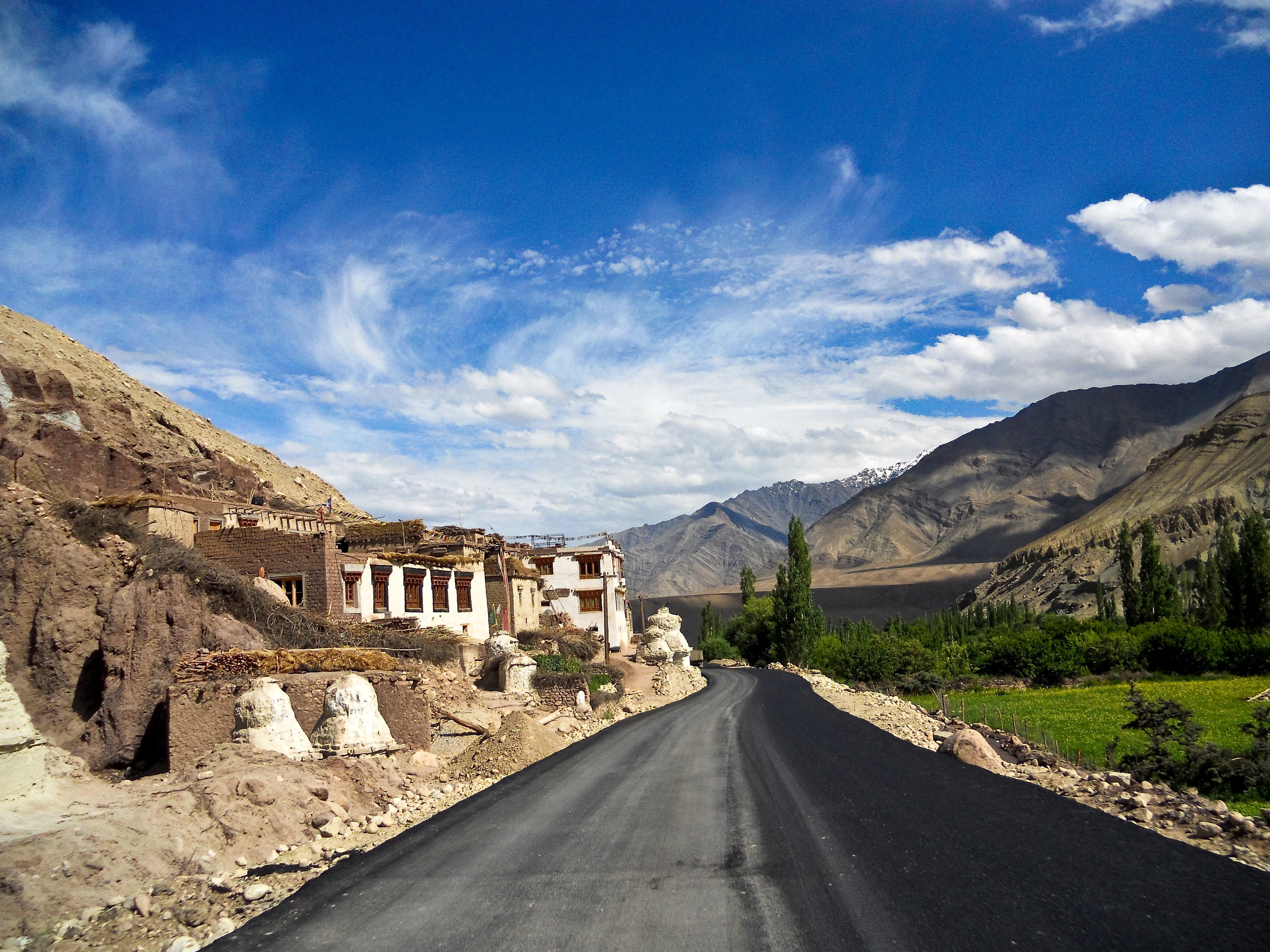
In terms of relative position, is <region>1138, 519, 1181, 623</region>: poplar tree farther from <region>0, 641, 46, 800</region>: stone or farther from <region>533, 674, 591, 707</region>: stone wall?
<region>0, 641, 46, 800</region>: stone

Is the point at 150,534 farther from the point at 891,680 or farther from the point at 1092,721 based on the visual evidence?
the point at 891,680

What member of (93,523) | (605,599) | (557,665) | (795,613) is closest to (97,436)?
(93,523)

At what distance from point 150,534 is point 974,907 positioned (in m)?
24.1

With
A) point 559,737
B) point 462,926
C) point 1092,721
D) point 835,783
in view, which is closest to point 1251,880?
point 835,783

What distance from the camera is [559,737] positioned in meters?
22.0

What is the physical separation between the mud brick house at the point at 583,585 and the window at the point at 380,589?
77.7 feet

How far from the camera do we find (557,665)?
115ft

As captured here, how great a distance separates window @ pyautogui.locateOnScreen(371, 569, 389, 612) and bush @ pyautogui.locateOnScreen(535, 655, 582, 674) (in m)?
6.78

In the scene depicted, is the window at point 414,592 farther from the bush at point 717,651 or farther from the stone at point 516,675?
the bush at point 717,651

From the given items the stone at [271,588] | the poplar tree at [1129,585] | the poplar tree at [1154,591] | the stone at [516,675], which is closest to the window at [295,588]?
the stone at [271,588]

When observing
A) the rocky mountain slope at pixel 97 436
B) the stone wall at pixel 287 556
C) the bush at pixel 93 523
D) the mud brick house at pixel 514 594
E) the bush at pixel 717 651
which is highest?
the rocky mountain slope at pixel 97 436

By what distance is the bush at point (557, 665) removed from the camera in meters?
33.7

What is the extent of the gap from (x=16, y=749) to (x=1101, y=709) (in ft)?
132

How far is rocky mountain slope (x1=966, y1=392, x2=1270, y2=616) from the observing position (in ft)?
404
